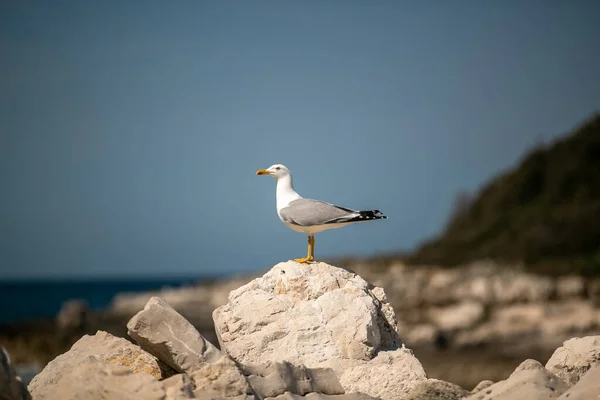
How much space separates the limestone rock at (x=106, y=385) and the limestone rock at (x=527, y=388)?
116 inches

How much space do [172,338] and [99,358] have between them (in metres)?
0.80

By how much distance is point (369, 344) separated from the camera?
7.78 m

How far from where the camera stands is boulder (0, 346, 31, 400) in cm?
592

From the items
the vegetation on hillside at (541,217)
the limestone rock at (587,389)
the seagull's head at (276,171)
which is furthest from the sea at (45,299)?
the limestone rock at (587,389)

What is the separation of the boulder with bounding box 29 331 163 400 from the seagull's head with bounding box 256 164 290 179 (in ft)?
8.61

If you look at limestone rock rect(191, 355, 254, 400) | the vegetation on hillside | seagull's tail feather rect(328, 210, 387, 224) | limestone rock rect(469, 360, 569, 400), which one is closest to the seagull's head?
seagull's tail feather rect(328, 210, 387, 224)

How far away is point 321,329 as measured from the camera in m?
7.91

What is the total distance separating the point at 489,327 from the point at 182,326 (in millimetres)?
17301

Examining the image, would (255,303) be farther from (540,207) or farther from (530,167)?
(530,167)

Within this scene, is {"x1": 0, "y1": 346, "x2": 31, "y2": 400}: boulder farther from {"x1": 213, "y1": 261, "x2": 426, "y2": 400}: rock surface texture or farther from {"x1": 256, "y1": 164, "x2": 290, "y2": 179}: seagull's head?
{"x1": 256, "y1": 164, "x2": 290, "y2": 179}: seagull's head

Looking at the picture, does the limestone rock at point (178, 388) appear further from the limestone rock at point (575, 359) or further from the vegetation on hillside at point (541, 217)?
the vegetation on hillside at point (541, 217)

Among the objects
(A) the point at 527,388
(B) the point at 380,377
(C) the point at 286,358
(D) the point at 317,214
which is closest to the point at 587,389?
(A) the point at 527,388

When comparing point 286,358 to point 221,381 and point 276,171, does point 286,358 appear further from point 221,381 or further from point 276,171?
point 276,171

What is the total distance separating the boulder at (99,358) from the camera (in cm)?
759
